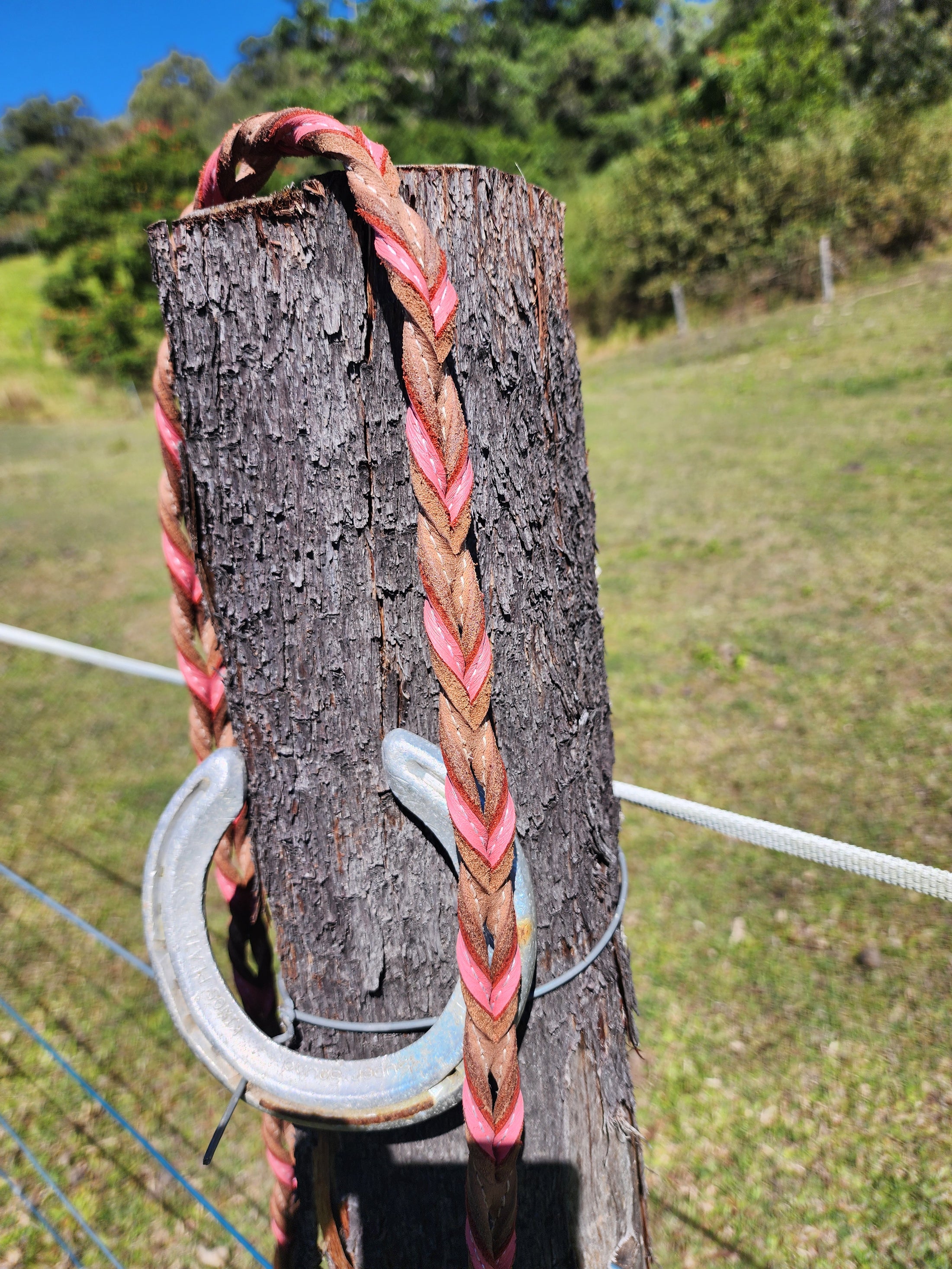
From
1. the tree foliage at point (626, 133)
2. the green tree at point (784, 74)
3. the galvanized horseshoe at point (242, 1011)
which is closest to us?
the galvanized horseshoe at point (242, 1011)

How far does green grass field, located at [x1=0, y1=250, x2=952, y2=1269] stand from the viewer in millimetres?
1953

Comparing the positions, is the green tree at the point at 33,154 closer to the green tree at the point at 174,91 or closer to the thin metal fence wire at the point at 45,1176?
the green tree at the point at 174,91

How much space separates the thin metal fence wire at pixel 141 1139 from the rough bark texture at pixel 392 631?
36 centimetres

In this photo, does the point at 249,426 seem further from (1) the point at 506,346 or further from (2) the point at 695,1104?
(2) the point at 695,1104

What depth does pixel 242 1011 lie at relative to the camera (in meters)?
0.88

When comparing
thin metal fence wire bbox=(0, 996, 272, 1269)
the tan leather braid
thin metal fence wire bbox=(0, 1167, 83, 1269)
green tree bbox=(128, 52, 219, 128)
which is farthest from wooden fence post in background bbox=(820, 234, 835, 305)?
green tree bbox=(128, 52, 219, 128)

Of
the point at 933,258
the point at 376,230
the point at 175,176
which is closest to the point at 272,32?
the point at 175,176

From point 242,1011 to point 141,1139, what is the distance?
62cm

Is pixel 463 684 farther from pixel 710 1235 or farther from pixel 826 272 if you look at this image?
pixel 826 272

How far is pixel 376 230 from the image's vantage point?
2.15 feet

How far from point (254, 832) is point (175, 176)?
20.6 metres

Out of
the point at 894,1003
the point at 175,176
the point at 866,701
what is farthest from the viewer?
the point at 175,176

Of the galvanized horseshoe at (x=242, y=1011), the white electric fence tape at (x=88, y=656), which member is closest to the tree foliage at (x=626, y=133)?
the white electric fence tape at (x=88, y=656)

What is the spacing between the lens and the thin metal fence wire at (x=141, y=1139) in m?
1.21
